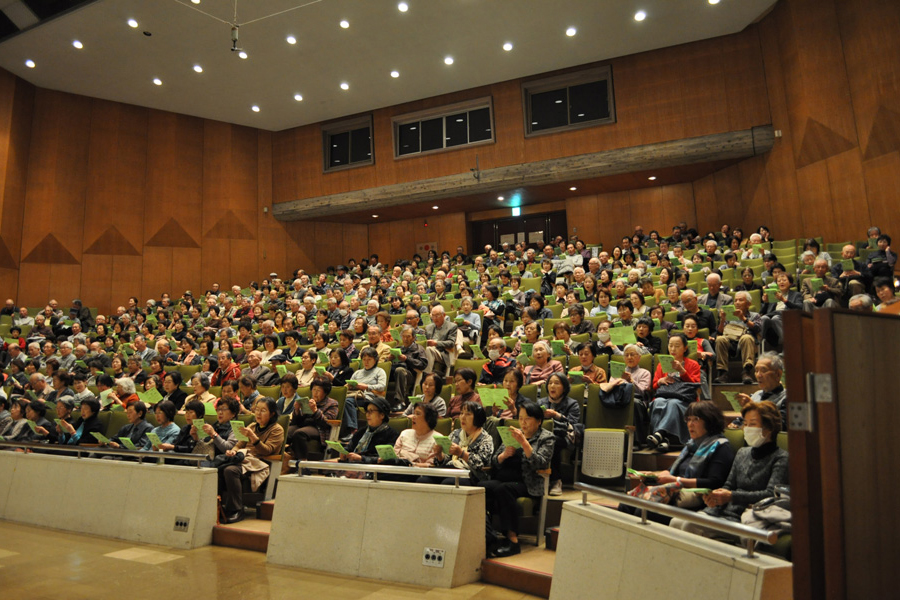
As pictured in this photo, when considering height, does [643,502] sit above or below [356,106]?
below

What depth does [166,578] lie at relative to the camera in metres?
3.06

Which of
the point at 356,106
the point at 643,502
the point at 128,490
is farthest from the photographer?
the point at 356,106

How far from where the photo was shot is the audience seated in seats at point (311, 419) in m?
4.16

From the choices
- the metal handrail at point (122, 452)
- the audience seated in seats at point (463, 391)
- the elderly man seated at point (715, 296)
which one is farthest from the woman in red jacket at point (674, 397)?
the metal handrail at point (122, 452)

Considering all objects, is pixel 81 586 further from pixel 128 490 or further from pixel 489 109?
pixel 489 109

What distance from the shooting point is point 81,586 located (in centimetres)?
297

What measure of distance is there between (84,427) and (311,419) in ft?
6.58

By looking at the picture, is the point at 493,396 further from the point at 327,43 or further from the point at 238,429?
the point at 327,43

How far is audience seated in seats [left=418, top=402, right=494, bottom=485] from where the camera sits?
3197 millimetres

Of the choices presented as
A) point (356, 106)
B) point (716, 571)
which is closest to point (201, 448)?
point (716, 571)

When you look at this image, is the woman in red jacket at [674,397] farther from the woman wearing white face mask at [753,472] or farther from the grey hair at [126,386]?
the grey hair at [126,386]

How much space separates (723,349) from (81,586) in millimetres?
4255

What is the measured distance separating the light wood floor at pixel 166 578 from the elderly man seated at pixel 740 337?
2710 mm

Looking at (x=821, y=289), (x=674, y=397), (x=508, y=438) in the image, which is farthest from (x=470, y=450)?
(x=821, y=289)
